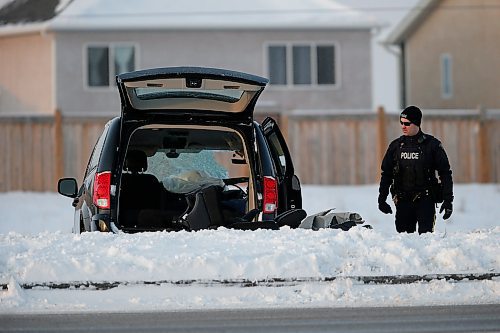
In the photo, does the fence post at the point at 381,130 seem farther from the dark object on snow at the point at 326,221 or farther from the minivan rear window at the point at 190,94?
the dark object on snow at the point at 326,221

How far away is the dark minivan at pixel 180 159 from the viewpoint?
7.72 m

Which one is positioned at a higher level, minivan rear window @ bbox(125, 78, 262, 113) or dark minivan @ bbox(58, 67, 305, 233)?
minivan rear window @ bbox(125, 78, 262, 113)

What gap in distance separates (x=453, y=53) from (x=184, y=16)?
8.26 meters

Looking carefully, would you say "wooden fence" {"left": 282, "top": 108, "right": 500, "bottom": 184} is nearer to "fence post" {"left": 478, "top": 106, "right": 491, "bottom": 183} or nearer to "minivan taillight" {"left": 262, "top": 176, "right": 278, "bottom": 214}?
"fence post" {"left": 478, "top": 106, "right": 491, "bottom": 183}

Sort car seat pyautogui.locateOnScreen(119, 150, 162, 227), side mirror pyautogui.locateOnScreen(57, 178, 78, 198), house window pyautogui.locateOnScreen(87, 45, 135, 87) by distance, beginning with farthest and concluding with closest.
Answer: house window pyautogui.locateOnScreen(87, 45, 135, 87) → side mirror pyautogui.locateOnScreen(57, 178, 78, 198) → car seat pyautogui.locateOnScreen(119, 150, 162, 227)

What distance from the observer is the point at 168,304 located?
5.45m

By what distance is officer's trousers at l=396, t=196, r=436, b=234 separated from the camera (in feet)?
32.0

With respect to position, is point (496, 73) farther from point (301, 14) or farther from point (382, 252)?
point (382, 252)

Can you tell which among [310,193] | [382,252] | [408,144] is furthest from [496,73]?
[382,252]

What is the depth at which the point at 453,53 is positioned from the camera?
32281mm

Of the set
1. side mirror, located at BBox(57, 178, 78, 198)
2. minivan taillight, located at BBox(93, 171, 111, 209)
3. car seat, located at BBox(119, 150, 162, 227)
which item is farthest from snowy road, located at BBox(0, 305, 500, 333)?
side mirror, located at BBox(57, 178, 78, 198)

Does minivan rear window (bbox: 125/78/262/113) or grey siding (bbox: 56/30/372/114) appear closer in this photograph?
minivan rear window (bbox: 125/78/262/113)

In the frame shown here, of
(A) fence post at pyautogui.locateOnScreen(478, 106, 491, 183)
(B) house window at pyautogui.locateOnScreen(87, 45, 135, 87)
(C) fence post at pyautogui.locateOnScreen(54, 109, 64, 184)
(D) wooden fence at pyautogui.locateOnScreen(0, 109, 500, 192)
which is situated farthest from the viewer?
(B) house window at pyautogui.locateOnScreen(87, 45, 135, 87)

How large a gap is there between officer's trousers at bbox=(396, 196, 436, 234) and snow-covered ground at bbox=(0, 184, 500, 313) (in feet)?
11.3
